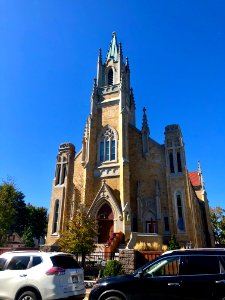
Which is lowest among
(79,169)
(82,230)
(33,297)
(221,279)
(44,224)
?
(33,297)

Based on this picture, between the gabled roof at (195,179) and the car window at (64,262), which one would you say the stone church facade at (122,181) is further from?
the car window at (64,262)

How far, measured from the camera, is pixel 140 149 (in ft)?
88.7

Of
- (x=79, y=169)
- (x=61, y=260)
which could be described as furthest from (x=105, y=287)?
(x=79, y=169)

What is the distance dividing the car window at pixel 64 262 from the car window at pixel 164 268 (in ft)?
8.44

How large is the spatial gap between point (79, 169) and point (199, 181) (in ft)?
65.9

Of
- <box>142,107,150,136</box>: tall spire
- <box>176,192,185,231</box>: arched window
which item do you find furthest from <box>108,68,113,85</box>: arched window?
<box>176,192,185,231</box>: arched window

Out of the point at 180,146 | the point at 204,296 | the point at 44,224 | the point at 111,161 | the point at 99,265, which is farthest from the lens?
the point at 44,224

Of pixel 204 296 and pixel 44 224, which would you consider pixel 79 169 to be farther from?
pixel 44 224

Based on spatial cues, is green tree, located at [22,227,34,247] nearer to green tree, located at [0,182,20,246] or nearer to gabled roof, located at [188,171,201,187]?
green tree, located at [0,182,20,246]

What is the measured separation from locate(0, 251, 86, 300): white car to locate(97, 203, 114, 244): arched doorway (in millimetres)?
16336

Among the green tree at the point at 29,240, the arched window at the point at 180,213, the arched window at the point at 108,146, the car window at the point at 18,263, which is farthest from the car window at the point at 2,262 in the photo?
the green tree at the point at 29,240

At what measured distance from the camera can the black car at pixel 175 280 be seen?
576 cm

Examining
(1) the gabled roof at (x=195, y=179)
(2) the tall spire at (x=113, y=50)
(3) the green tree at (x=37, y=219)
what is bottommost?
(3) the green tree at (x=37, y=219)

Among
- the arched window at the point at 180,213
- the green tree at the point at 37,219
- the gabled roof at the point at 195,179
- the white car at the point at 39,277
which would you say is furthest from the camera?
the green tree at the point at 37,219
